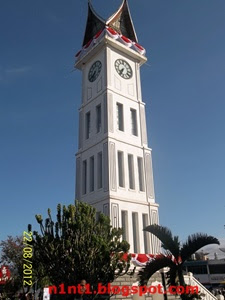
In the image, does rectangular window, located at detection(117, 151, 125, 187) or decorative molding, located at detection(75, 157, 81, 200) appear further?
decorative molding, located at detection(75, 157, 81, 200)

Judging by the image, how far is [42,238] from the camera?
16859 millimetres

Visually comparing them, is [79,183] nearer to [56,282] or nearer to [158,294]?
[158,294]

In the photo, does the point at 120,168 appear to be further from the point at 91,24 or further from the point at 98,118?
the point at 91,24

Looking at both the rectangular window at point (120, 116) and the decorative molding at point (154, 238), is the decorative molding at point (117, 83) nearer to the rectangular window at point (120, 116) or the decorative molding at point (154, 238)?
the rectangular window at point (120, 116)

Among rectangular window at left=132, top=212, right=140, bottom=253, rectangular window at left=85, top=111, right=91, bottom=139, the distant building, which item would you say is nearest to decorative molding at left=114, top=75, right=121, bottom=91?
rectangular window at left=85, top=111, right=91, bottom=139

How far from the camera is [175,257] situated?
15328 millimetres

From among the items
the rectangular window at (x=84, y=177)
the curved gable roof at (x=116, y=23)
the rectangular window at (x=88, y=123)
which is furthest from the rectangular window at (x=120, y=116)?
the curved gable roof at (x=116, y=23)

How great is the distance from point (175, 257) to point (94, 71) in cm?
2647

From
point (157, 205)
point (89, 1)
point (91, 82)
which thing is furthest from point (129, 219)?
point (89, 1)

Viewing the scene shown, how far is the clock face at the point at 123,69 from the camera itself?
36094 mm

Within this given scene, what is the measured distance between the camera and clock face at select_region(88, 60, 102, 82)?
36.2 meters

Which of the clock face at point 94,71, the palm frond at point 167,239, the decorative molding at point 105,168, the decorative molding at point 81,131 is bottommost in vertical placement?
the palm frond at point 167,239

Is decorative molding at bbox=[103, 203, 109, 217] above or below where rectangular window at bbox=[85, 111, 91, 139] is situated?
below

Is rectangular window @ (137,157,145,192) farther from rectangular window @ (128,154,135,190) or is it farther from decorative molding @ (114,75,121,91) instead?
decorative molding @ (114,75,121,91)
